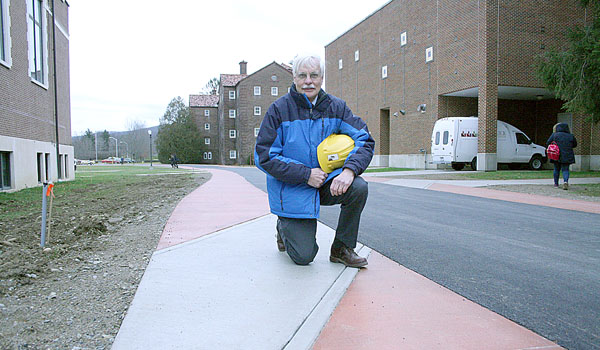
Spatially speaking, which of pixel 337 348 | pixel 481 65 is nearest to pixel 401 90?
pixel 481 65

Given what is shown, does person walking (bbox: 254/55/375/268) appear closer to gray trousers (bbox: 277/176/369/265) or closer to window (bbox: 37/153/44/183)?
gray trousers (bbox: 277/176/369/265)

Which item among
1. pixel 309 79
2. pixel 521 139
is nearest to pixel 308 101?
pixel 309 79

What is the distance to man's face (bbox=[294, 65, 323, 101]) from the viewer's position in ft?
11.5

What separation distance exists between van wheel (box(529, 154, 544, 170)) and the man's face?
2200 centimetres

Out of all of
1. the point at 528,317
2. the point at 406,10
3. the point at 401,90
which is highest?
the point at 406,10

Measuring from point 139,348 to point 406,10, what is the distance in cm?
2690

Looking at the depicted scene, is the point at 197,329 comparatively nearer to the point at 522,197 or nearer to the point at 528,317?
the point at 528,317

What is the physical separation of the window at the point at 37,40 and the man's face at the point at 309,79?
44.7 feet

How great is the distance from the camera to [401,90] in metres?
26.6

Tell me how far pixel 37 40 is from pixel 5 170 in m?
6.11

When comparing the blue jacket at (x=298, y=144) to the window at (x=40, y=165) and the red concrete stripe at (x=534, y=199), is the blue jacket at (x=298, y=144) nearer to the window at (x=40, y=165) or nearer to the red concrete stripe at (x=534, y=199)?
the red concrete stripe at (x=534, y=199)

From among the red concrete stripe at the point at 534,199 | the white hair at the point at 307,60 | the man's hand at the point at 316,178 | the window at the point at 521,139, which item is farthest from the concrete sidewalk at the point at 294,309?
the window at the point at 521,139

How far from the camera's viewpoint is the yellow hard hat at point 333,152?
3.46 m

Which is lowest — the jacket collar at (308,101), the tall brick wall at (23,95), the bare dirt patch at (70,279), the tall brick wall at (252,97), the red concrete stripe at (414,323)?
the red concrete stripe at (414,323)
